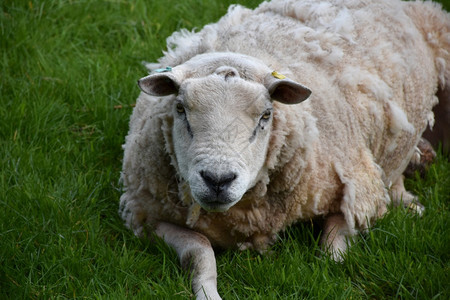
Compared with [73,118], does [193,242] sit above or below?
above

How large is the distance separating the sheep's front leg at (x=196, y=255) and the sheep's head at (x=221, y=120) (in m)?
0.44

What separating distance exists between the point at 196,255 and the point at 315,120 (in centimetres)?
105

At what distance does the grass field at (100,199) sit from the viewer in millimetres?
3686

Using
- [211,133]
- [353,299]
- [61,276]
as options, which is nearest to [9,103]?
[61,276]

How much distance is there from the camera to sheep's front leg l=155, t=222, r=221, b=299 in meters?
3.67

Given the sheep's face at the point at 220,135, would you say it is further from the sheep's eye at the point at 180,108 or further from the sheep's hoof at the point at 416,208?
the sheep's hoof at the point at 416,208

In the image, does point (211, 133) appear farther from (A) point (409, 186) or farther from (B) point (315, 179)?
(A) point (409, 186)

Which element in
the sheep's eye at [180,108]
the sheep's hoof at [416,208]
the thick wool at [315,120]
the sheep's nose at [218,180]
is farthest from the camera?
the sheep's hoof at [416,208]

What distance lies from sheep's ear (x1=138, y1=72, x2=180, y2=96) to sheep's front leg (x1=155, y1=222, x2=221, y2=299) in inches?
32.0

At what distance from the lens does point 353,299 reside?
3.58 m

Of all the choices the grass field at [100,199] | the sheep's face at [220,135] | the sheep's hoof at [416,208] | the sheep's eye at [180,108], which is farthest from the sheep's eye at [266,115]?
the sheep's hoof at [416,208]

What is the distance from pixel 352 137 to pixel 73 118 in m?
2.21

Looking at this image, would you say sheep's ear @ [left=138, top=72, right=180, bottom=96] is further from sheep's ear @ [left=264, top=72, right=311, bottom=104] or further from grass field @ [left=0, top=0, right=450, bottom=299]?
grass field @ [left=0, top=0, right=450, bottom=299]

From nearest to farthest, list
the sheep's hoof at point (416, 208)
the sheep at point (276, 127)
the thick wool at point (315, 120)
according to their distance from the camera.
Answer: the sheep at point (276, 127)
the thick wool at point (315, 120)
the sheep's hoof at point (416, 208)
